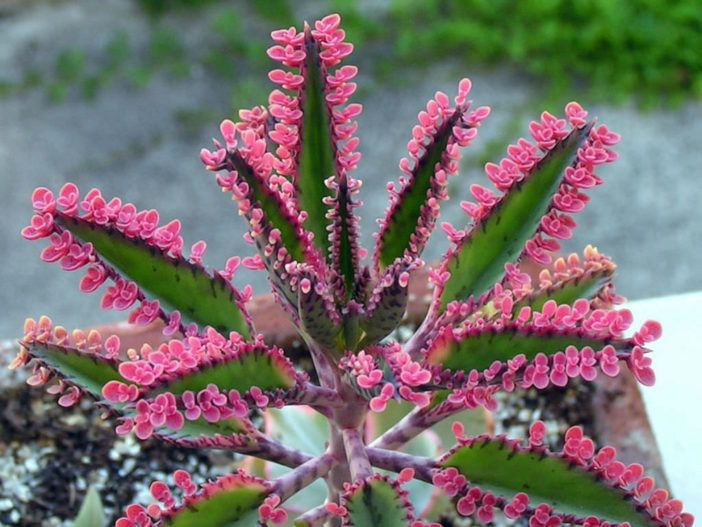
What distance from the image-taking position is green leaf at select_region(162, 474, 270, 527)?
0.53 m

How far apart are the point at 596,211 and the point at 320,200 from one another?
1353 millimetres

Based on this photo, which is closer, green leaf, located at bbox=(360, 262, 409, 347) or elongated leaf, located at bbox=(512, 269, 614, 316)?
green leaf, located at bbox=(360, 262, 409, 347)

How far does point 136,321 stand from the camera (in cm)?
55

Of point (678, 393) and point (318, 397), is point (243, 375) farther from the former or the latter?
point (678, 393)

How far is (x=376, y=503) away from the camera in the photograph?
0.51 m

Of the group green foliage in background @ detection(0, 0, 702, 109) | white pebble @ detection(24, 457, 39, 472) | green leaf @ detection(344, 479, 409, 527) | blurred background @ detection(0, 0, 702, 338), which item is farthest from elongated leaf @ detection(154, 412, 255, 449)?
green foliage in background @ detection(0, 0, 702, 109)

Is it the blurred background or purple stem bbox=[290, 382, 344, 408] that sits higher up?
the blurred background

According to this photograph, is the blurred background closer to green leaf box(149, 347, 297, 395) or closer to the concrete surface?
the concrete surface

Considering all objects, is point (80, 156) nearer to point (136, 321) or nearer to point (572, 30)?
point (572, 30)

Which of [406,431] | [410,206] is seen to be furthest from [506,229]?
[406,431]

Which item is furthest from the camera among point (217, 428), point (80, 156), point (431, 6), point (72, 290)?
point (431, 6)

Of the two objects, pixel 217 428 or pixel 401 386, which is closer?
pixel 401 386

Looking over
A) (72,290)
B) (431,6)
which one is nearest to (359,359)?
(72,290)

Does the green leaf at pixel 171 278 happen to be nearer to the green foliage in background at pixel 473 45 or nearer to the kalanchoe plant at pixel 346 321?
the kalanchoe plant at pixel 346 321
